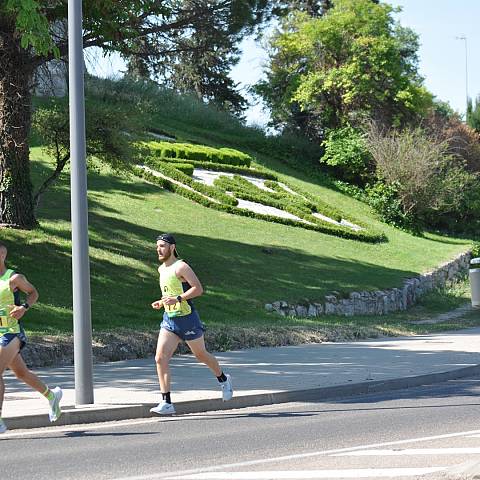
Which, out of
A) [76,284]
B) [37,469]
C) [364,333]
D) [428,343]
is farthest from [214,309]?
[37,469]

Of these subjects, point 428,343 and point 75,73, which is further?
point 428,343

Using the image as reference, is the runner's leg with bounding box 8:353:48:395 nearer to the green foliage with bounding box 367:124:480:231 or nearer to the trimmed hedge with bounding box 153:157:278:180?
the trimmed hedge with bounding box 153:157:278:180

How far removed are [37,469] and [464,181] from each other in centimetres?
4979

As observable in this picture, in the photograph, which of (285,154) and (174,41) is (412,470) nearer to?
(174,41)

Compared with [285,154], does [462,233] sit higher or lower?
lower

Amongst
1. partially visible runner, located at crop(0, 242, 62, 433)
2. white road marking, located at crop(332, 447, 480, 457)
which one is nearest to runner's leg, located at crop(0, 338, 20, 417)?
partially visible runner, located at crop(0, 242, 62, 433)

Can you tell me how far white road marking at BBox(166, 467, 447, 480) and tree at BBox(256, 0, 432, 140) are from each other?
51259 millimetres

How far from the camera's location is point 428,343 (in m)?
22.4

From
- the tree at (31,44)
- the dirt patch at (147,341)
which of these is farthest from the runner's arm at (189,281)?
the tree at (31,44)

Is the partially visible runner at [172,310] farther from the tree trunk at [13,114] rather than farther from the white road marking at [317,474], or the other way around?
the tree trunk at [13,114]

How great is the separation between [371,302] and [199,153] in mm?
19000

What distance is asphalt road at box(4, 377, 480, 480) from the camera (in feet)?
28.3

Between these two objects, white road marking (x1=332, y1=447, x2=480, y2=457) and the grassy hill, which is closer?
white road marking (x1=332, y1=447, x2=480, y2=457)

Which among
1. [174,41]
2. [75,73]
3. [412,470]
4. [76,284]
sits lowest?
[412,470]
